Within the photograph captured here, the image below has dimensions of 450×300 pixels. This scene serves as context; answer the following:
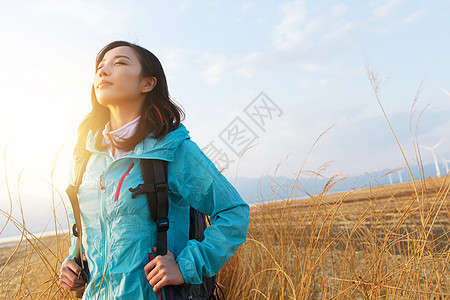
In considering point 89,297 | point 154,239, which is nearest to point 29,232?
point 89,297

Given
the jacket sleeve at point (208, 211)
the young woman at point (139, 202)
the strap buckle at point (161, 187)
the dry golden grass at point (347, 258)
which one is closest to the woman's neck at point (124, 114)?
the young woman at point (139, 202)

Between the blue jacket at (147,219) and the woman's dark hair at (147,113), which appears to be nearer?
the blue jacket at (147,219)

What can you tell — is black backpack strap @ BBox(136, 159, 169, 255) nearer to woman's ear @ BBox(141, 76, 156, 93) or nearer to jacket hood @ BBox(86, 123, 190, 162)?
jacket hood @ BBox(86, 123, 190, 162)

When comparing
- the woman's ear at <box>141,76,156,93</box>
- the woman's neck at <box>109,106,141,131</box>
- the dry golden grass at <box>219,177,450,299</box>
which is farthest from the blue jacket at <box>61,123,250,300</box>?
the dry golden grass at <box>219,177,450,299</box>

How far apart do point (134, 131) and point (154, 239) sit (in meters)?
0.48

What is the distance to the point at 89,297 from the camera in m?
1.28

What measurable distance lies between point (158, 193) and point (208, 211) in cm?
22

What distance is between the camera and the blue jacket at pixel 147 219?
1.15 meters

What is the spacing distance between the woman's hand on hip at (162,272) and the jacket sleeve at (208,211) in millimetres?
24

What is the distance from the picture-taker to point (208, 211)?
4.13 feet

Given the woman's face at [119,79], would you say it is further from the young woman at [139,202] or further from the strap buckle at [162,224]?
the strap buckle at [162,224]

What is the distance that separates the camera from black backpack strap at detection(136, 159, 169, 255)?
1.13 meters

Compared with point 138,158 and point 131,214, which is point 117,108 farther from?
point 131,214

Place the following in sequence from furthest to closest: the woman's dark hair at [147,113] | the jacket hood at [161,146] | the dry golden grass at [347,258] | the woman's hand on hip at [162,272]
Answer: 1. the dry golden grass at [347,258]
2. the woman's dark hair at [147,113]
3. the jacket hood at [161,146]
4. the woman's hand on hip at [162,272]
